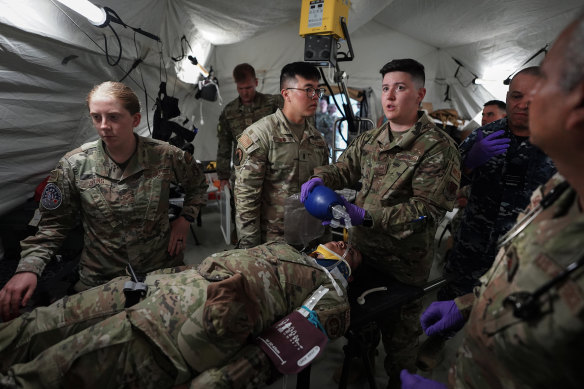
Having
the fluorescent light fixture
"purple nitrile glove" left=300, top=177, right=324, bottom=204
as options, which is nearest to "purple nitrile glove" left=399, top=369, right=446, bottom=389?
"purple nitrile glove" left=300, top=177, right=324, bottom=204

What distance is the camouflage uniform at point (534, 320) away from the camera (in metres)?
0.57

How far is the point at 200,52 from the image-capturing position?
5.05 meters

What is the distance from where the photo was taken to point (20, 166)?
2398 millimetres

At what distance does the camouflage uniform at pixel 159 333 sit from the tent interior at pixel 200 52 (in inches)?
64.4

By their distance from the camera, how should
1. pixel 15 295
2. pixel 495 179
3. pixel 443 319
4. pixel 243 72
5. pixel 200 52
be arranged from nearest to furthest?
1. pixel 443 319
2. pixel 15 295
3. pixel 495 179
4. pixel 243 72
5. pixel 200 52

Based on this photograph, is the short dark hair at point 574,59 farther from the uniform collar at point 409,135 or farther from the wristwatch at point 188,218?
the wristwatch at point 188,218

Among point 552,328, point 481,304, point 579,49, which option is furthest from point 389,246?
point 579,49

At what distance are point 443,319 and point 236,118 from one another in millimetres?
3366

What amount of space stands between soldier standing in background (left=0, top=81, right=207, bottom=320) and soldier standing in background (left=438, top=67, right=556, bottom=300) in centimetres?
213

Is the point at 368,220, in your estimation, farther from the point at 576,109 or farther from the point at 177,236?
the point at 177,236

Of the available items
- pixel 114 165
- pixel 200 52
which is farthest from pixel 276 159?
pixel 200 52

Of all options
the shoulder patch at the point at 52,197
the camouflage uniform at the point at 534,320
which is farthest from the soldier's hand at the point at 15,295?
the camouflage uniform at the point at 534,320

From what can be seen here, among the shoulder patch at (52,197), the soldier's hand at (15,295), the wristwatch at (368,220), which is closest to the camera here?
the soldier's hand at (15,295)

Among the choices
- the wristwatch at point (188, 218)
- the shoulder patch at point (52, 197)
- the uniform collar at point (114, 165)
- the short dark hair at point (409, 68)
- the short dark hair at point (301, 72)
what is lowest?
the wristwatch at point (188, 218)
